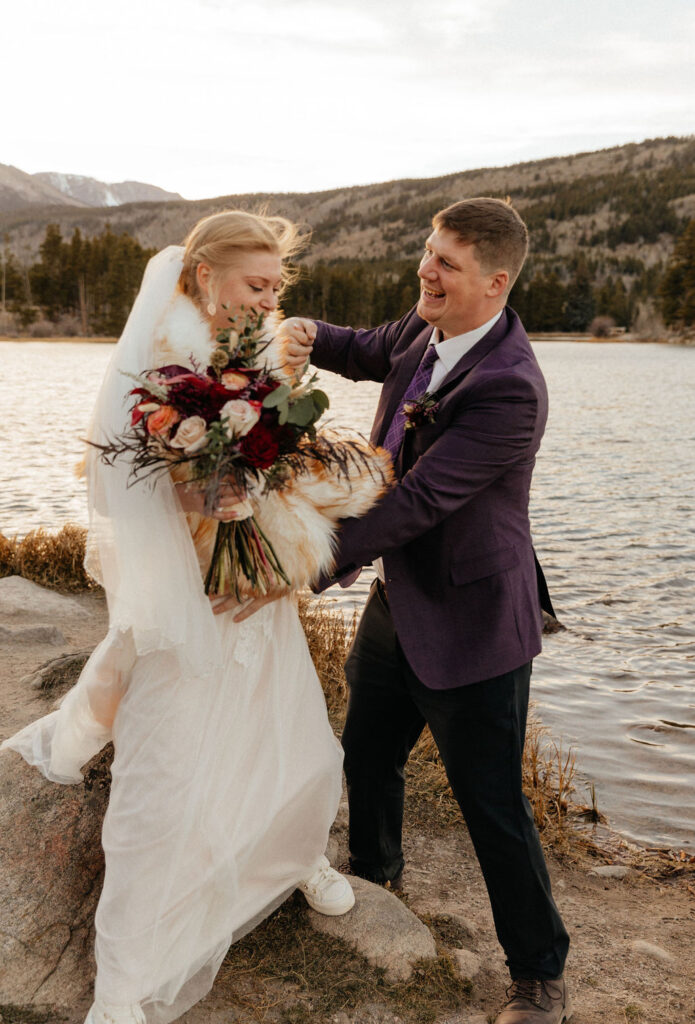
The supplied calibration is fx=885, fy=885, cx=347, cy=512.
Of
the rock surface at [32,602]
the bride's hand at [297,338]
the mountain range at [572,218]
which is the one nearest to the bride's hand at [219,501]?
the bride's hand at [297,338]

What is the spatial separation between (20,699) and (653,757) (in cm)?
467

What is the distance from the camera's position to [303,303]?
3442 inches

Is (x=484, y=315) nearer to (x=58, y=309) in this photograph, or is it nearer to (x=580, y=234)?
(x=58, y=309)

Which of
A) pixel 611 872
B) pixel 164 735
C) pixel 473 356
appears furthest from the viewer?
pixel 611 872

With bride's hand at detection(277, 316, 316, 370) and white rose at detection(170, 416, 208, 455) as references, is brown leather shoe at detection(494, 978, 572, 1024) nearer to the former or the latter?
white rose at detection(170, 416, 208, 455)

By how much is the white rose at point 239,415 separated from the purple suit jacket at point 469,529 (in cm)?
84

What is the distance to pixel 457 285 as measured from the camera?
3.50 m

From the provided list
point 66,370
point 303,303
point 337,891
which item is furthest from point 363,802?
point 303,303

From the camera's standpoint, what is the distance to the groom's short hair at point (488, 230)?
11.3 ft

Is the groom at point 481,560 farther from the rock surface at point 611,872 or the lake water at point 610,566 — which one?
the lake water at point 610,566

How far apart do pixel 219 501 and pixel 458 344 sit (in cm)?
138

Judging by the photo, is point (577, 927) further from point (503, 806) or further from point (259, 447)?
point (259, 447)

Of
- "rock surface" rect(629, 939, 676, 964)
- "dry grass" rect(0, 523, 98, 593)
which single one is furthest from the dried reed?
"rock surface" rect(629, 939, 676, 964)

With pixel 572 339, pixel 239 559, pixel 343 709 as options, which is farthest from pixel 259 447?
pixel 572 339
